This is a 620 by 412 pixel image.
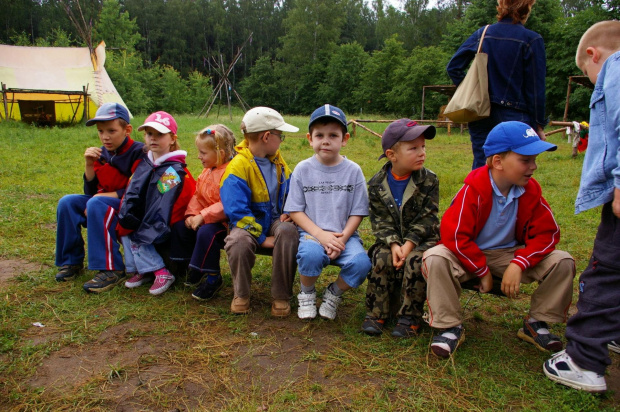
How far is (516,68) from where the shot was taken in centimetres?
364

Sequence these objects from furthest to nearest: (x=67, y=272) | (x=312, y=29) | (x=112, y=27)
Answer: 1. (x=312, y=29)
2. (x=112, y=27)
3. (x=67, y=272)

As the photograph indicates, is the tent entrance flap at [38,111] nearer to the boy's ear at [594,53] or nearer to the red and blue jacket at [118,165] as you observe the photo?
the red and blue jacket at [118,165]

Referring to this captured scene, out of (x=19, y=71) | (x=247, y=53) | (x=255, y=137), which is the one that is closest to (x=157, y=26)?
(x=247, y=53)

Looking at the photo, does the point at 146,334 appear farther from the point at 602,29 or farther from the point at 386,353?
the point at 602,29

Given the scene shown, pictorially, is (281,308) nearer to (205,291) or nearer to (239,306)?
(239,306)

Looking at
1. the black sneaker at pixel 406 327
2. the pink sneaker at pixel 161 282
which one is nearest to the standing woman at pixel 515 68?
the black sneaker at pixel 406 327

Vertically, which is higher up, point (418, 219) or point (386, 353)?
point (418, 219)

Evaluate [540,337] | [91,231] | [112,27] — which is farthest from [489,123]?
[112,27]

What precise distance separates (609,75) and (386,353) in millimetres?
1836

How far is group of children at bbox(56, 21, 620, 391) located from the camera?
2391 mm

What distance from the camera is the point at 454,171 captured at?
9.83 m

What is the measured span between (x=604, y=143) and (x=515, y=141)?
46 cm

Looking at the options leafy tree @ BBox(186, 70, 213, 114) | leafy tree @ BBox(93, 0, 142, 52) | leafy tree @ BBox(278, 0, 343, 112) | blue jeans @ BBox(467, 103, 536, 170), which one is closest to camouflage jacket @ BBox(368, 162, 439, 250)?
blue jeans @ BBox(467, 103, 536, 170)

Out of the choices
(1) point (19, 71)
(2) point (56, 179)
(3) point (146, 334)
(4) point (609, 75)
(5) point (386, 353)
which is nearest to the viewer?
(4) point (609, 75)
